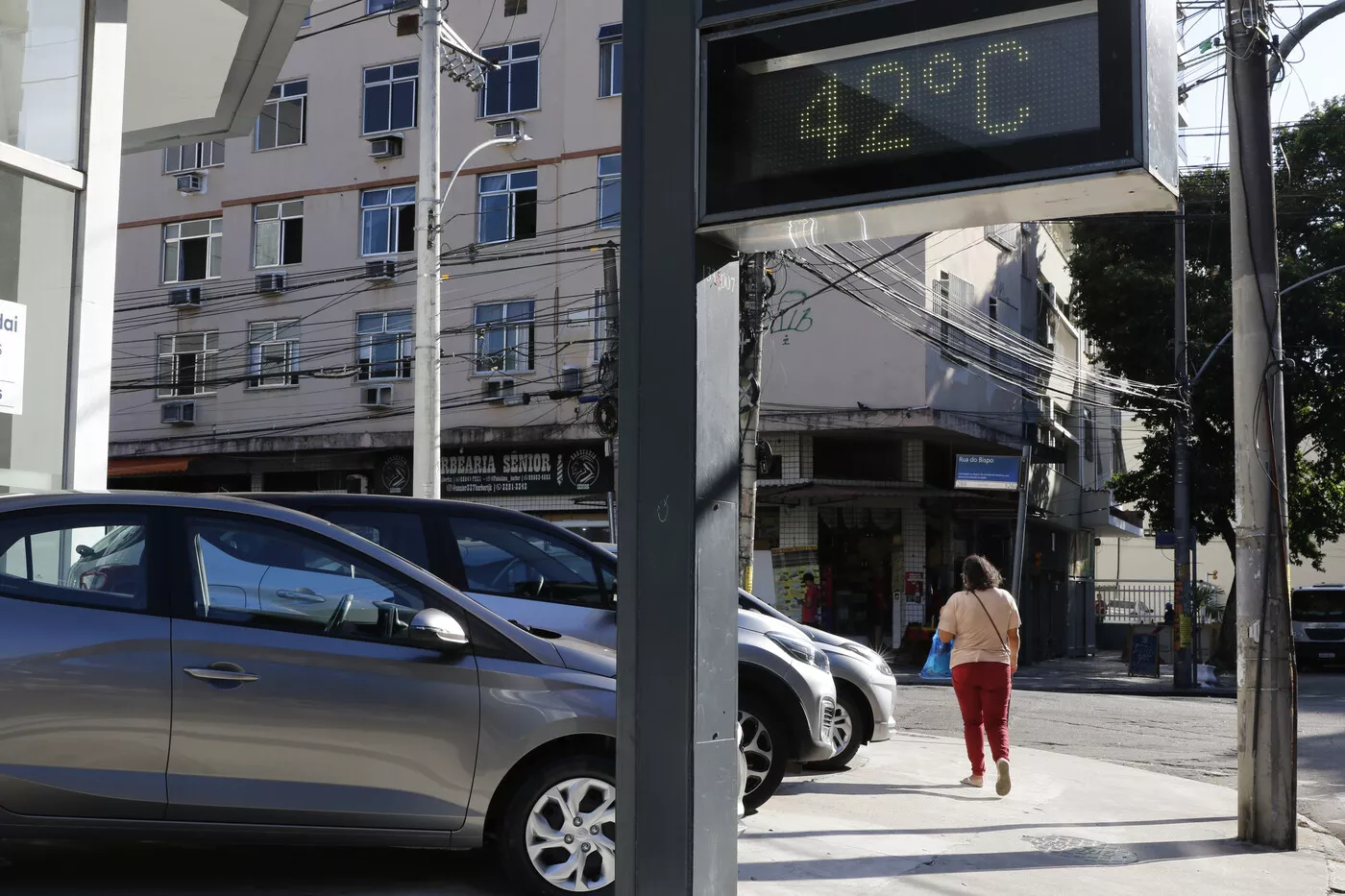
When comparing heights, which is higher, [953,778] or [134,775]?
[134,775]

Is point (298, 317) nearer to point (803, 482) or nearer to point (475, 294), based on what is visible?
point (475, 294)

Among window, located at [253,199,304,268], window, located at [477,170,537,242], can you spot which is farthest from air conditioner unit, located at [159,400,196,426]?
window, located at [477,170,537,242]

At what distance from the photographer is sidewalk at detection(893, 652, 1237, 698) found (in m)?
22.1

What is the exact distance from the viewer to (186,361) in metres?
32.0

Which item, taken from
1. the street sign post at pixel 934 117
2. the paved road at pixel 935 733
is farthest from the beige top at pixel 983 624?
the street sign post at pixel 934 117

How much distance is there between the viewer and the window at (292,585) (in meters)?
5.52

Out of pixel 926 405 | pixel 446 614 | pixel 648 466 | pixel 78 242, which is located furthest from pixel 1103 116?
pixel 926 405

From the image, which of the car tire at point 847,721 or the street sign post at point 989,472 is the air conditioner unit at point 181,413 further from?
the car tire at point 847,721

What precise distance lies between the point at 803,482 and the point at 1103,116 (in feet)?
75.5

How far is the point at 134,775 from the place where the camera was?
5.21m

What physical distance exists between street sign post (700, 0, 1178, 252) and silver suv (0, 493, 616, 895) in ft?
7.79

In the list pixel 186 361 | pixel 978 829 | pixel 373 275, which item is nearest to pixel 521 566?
pixel 978 829

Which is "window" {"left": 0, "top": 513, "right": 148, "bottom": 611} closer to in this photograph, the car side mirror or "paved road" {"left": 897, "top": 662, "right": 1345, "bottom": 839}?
the car side mirror

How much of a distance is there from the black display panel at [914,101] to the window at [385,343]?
84.2 feet
